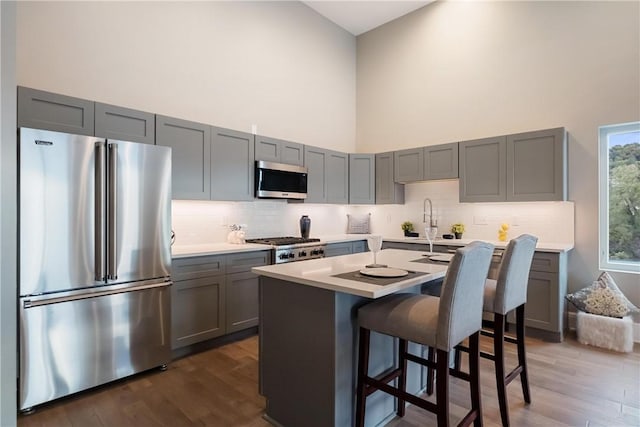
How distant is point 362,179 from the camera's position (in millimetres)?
5078

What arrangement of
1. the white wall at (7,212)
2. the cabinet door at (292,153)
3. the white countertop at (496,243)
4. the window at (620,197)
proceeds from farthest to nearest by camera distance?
the cabinet door at (292,153), the window at (620,197), the white countertop at (496,243), the white wall at (7,212)

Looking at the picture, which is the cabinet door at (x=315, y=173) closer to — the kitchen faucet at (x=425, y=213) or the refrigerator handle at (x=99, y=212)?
the kitchen faucet at (x=425, y=213)

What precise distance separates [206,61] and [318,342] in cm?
346

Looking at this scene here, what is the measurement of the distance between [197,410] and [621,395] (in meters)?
2.84

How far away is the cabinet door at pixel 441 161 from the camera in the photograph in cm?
427

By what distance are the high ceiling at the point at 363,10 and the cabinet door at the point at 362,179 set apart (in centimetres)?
221

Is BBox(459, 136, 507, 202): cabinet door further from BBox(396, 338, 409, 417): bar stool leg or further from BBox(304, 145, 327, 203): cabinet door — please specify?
BBox(396, 338, 409, 417): bar stool leg

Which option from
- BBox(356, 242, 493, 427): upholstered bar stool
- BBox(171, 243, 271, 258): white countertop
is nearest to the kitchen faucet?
BBox(171, 243, 271, 258): white countertop

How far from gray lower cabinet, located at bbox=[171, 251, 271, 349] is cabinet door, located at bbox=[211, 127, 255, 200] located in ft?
2.36

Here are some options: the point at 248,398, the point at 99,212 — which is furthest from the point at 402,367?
the point at 99,212

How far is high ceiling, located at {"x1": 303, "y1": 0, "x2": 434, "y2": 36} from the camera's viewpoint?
16.4 feet

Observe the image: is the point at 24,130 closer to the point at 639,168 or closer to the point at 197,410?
the point at 197,410

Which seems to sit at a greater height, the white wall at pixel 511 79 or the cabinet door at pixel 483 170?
the white wall at pixel 511 79

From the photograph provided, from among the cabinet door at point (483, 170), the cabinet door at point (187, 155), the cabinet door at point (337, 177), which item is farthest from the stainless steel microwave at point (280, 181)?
the cabinet door at point (483, 170)
